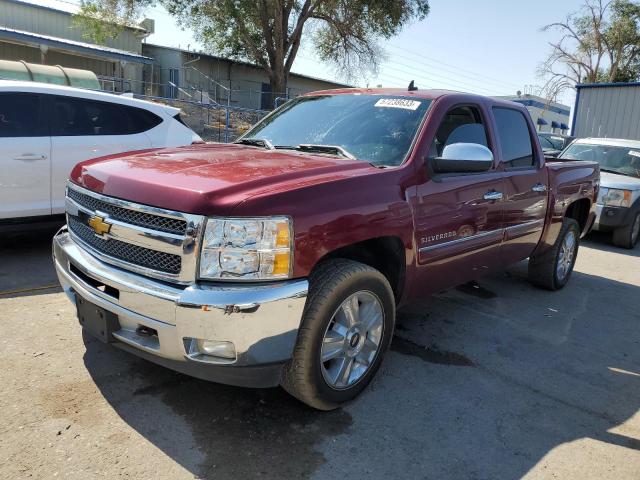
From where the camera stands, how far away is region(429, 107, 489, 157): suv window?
382cm

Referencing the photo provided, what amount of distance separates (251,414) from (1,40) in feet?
84.6

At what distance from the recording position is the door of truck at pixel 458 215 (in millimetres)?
3576

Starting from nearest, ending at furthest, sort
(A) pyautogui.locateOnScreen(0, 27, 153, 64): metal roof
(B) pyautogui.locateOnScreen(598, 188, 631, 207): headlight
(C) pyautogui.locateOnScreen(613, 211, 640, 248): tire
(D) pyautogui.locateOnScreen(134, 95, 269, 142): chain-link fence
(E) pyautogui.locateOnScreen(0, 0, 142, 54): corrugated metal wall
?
(B) pyautogui.locateOnScreen(598, 188, 631, 207): headlight
(C) pyautogui.locateOnScreen(613, 211, 640, 248): tire
(D) pyautogui.locateOnScreen(134, 95, 269, 142): chain-link fence
(A) pyautogui.locateOnScreen(0, 27, 153, 64): metal roof
(E) pyautogui.locateOnScreen(0, 0, 142, 54): corrugated metal wall

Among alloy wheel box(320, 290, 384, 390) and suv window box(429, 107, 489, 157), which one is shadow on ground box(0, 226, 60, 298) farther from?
suv window box(429, 107, 489, 157)

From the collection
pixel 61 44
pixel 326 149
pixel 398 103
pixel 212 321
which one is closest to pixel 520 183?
pixel 398 103

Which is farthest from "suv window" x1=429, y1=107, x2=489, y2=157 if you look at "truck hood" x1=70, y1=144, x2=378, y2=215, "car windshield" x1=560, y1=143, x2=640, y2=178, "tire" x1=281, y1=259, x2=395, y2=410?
"car windshield" x1=560, y1=143, x2=640, y2=178

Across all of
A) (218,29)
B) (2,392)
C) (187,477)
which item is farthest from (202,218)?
(218,29)

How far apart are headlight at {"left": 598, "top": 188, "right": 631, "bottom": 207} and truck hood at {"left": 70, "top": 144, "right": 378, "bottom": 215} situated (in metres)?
6.98

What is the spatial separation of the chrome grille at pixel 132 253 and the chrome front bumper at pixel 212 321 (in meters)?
0.08

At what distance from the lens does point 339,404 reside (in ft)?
10.2

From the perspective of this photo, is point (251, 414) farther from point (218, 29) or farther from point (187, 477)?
point (218, 29)

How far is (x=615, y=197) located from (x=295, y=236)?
7.87m

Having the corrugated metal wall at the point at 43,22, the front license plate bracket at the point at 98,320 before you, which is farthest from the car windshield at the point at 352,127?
the corrugated metal wall at the point at 43,22

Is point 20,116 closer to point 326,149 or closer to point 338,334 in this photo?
point 326,149
